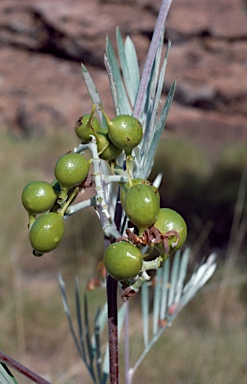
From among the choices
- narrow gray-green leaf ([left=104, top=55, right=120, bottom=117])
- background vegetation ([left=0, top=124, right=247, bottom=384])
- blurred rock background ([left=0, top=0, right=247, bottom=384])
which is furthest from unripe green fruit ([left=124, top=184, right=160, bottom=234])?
blurred rock background ([left=0, top=0, right=247, bottom=384])

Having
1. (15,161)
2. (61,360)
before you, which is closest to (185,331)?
(61,360)

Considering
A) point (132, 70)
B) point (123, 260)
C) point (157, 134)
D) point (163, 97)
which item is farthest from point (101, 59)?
point (123, 260)

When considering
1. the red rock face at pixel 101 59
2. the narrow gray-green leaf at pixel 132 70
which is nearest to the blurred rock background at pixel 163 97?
the red rock face at pixel 101 59

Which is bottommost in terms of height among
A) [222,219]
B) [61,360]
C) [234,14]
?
[222,219]

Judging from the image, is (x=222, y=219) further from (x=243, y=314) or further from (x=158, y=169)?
(x=243, y=314)

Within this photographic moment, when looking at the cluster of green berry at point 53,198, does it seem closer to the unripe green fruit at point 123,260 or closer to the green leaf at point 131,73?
the unripe green fruit at point 123,260

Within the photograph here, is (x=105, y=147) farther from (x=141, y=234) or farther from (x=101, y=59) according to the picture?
(x=101, y=59)
